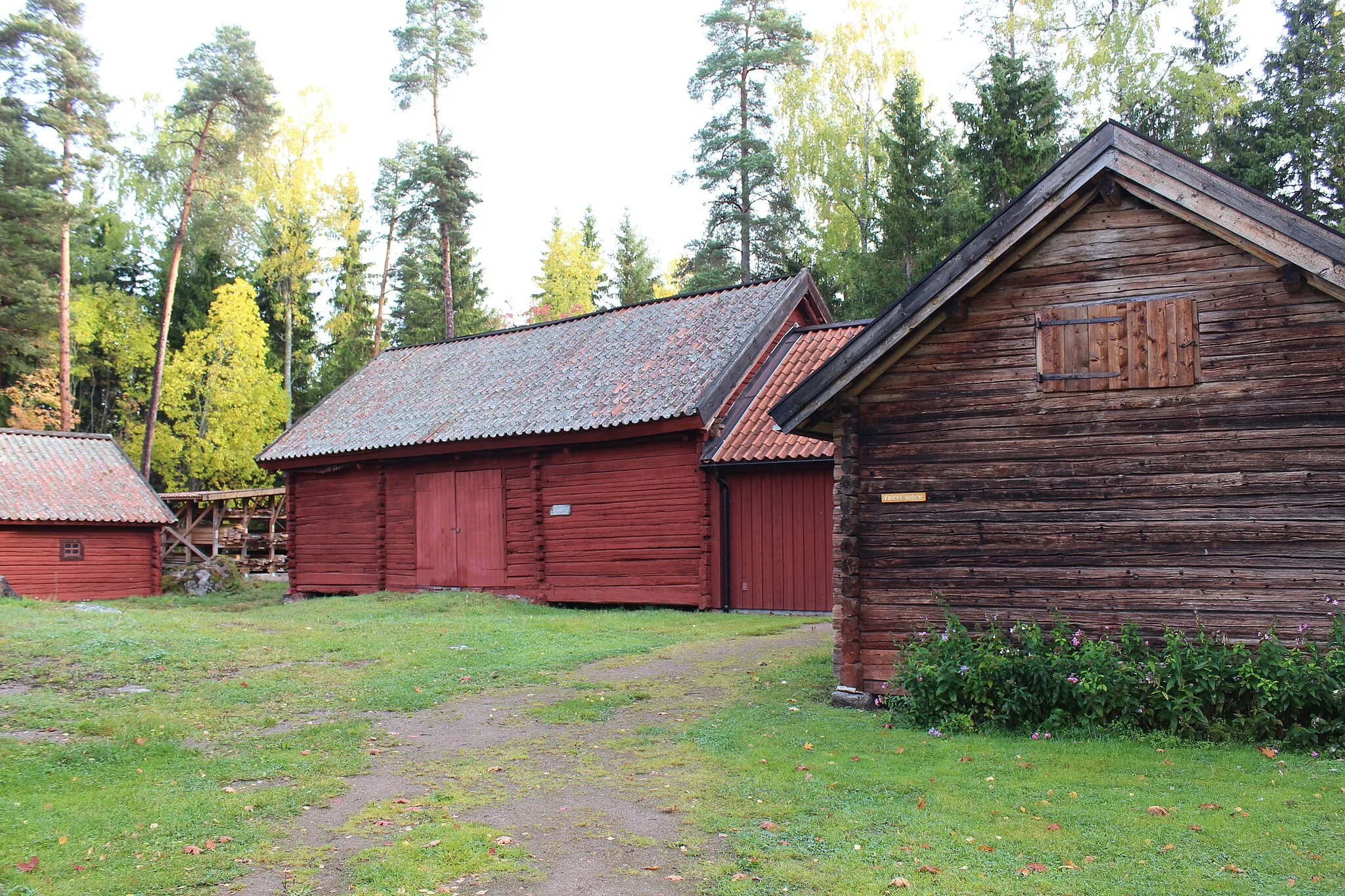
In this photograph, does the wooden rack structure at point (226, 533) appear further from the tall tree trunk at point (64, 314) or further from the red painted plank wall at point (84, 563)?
the tall tree trunk at point (64, 314)

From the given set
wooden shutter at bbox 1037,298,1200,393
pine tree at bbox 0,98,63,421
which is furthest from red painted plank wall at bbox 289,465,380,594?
wooden shutter at bbox 1037,298,1200,393

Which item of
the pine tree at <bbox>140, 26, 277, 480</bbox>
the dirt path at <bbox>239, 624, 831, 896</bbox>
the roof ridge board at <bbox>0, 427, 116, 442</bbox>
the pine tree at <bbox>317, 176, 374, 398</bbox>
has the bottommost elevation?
the dirt path at <bbox>239, 624, 831, 896</bbox>

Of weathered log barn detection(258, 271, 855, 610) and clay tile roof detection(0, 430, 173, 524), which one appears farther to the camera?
clay tile roof detection(0, 430, 173, 524)

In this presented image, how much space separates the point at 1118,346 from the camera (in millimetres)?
8984

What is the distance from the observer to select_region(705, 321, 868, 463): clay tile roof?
1795 cm

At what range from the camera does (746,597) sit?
1869 centimetres

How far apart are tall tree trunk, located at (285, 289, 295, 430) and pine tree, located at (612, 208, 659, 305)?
51.4ft

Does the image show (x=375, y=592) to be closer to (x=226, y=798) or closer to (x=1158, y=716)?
(x=226, y=798)

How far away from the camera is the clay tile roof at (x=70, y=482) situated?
28453 millimetres

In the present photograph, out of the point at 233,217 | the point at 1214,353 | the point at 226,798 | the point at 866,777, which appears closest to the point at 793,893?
the point at 866,777

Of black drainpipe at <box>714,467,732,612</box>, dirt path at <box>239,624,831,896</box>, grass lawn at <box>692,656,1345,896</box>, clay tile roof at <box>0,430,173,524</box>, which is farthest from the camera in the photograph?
clay tile roof at <box>0,430,173,524</box>

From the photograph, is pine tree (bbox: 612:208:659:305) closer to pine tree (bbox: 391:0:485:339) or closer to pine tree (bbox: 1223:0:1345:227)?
pine tree (bbox: 391:0:485:339)

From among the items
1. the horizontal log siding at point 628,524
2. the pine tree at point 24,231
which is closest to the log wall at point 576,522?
the horizontal log siding at point 628,524

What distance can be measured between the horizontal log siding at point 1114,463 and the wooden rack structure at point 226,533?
90.9ft
